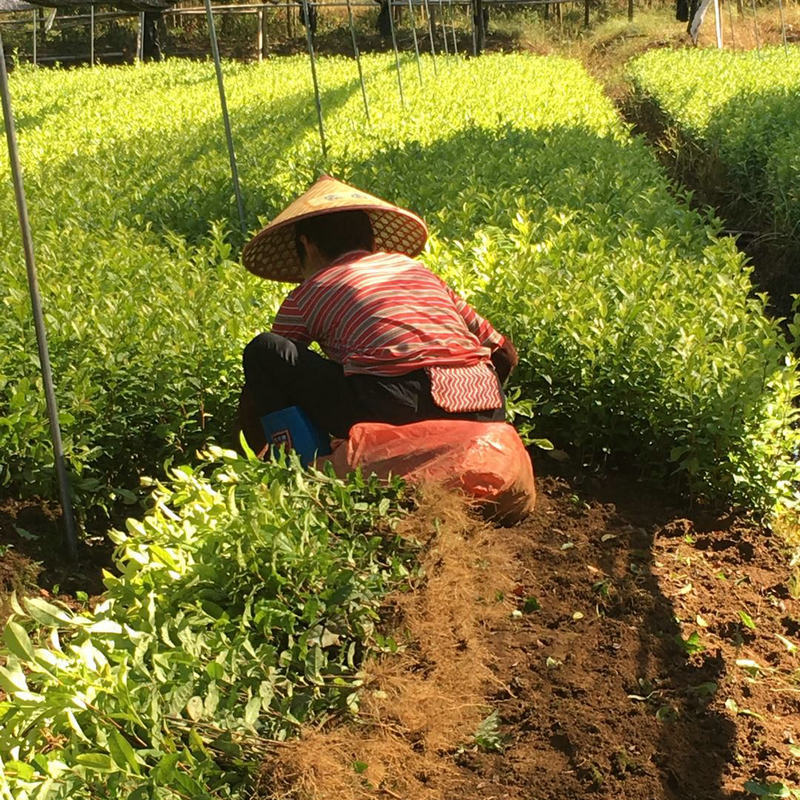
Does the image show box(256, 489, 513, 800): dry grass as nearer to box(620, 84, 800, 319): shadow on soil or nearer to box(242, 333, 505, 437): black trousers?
box(242, 333, 505, 437): black trousers

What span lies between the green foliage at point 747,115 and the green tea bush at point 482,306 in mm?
957

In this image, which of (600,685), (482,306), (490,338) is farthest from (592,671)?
(482,306)

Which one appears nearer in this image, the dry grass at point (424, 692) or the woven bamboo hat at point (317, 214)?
→ the dry grass at point (424, 692)

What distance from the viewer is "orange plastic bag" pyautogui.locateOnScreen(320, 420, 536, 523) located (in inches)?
136

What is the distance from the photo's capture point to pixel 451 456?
3.47 meters

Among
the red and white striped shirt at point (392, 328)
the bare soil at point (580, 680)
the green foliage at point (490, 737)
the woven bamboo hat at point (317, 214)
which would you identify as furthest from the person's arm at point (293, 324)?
the green foliage at point (490, 737)

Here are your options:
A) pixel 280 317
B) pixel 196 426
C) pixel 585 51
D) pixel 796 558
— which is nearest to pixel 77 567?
pixel 196 426

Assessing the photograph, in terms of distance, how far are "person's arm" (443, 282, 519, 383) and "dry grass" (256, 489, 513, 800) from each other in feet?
3.46

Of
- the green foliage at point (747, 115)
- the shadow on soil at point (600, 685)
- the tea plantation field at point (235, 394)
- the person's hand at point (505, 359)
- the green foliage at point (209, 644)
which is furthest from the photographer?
the green foliage at point (747, 115)

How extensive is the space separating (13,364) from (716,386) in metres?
2.65

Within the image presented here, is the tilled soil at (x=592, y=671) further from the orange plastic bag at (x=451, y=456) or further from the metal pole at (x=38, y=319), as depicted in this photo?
the metal pole at (x=38, y=319)

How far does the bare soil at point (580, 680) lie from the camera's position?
8.16 ft

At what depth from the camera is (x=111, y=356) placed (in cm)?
440

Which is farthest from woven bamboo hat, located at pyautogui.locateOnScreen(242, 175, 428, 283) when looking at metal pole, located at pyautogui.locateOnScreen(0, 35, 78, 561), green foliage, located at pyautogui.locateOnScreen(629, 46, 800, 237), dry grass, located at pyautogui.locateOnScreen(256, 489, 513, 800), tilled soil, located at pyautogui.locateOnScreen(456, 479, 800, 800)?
green foliage, located at pyautogui.locateOnScreen(629, 46, 800, 237)
